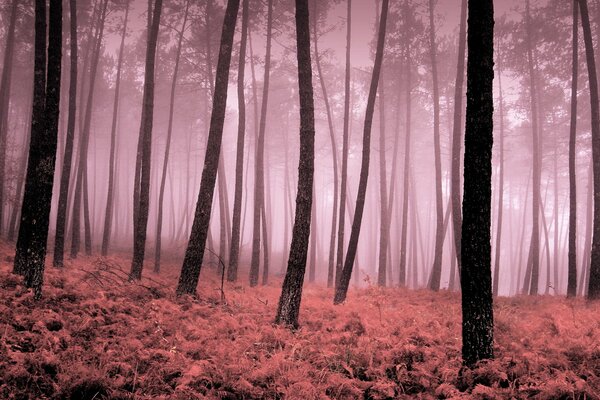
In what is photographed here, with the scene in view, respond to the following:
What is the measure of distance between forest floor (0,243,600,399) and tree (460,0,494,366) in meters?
0.52

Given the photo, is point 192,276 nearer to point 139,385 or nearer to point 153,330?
point 153,330

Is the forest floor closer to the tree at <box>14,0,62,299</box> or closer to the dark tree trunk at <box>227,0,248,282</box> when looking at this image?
the tree at <box>14,0,62,299</box>

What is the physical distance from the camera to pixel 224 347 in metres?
5.39

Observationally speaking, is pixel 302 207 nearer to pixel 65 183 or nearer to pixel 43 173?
pixel 43 173

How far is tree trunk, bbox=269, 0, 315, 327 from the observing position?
282 inches

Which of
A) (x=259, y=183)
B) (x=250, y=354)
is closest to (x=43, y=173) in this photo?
(x=250, y=354)

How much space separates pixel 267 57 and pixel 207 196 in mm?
9754

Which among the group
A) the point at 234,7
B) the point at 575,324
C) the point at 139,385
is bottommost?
the point at 139,385

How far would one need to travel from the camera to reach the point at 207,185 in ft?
29.3

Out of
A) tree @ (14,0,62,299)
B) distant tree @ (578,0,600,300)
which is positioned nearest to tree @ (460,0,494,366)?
tree @ (14,0,62,299)

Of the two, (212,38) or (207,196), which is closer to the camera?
(207,196)

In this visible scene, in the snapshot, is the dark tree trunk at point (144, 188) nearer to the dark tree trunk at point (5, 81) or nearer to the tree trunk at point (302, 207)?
the tree trunk at point (302, 207)

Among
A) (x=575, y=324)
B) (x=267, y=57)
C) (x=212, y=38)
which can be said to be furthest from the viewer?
(x=212, y=38)

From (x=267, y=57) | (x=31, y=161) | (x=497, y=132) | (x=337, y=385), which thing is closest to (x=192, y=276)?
(x=31, y=161)
